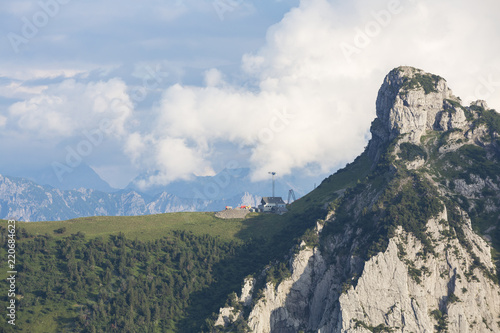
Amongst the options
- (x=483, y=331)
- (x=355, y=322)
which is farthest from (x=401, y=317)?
(x=483, y=331)

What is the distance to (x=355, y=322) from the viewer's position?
19912 cm

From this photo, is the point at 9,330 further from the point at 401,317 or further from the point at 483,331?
the point at 483,331

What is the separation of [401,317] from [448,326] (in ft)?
56.6

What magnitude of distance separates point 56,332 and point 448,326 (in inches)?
5674

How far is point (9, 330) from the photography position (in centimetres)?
19275

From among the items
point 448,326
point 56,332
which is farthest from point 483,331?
point 56,332

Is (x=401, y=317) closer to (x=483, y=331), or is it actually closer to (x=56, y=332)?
(x=483, y=331)

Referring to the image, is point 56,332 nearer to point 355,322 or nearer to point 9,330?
point 9,330

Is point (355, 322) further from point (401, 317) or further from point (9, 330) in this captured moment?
point (9, 330)

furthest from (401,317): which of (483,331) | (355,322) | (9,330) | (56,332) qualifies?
(9,330)

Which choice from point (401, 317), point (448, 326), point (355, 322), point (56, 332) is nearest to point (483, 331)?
point (448, 326)

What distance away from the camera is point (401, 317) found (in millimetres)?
199875

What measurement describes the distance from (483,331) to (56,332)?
516 ft

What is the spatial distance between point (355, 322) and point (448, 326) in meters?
34.1
